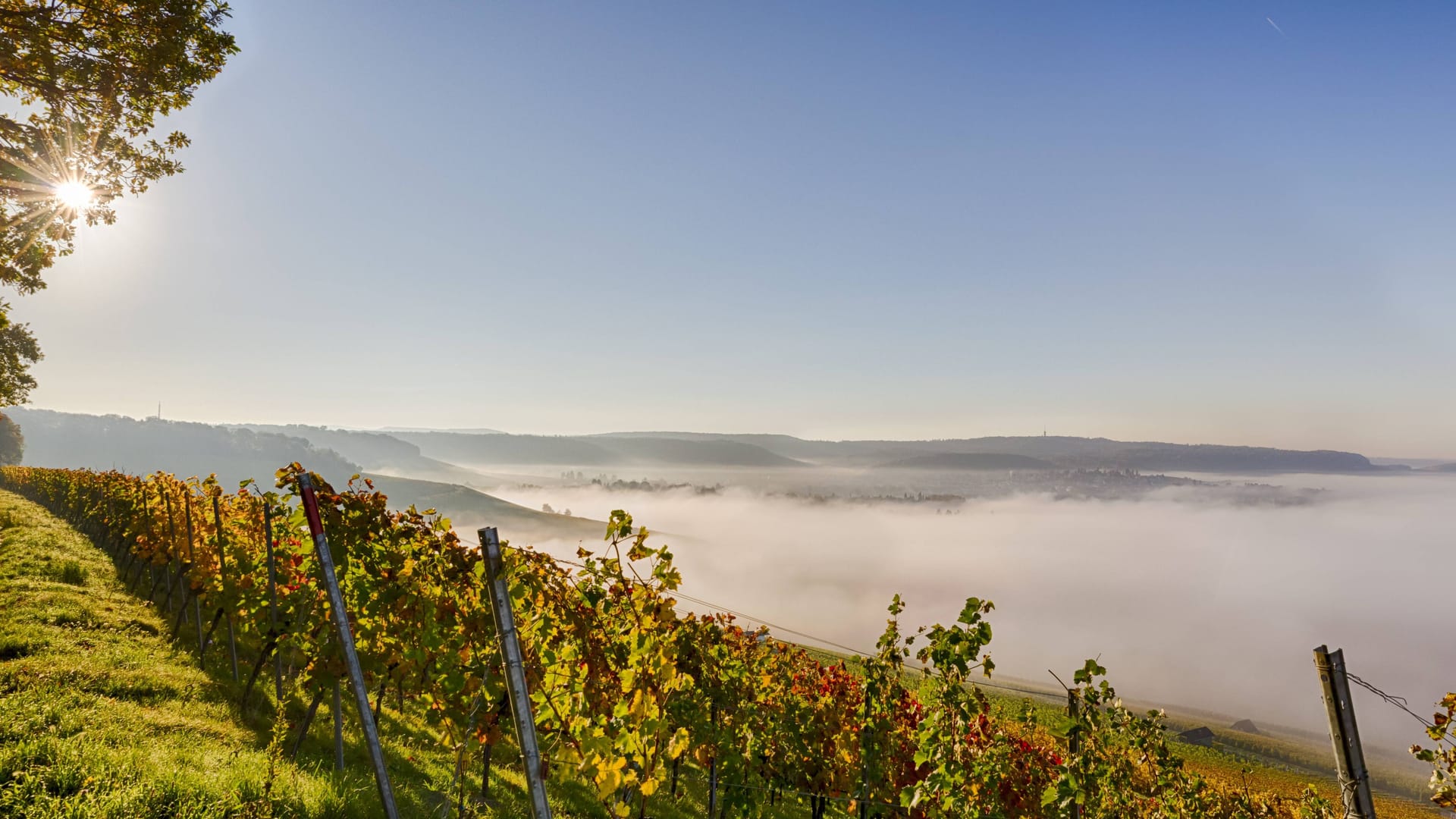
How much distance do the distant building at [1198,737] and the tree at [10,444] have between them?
497ft

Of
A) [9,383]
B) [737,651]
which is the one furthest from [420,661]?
[9,383]

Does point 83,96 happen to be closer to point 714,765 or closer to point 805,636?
point 714,765

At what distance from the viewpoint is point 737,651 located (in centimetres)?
1557

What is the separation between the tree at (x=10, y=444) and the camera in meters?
93.8

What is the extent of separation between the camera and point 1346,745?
4.63 metres

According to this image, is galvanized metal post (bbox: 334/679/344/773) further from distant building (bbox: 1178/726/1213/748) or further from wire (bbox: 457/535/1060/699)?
distant building (bbox: 1178/726/1213/748)

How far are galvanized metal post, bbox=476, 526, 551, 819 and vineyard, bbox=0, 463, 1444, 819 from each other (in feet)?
1.83

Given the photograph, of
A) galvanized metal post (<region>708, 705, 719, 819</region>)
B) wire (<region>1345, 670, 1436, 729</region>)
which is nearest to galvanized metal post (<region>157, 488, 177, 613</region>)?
galvanized metal post (<region>708, 705, 719, 819</region>)

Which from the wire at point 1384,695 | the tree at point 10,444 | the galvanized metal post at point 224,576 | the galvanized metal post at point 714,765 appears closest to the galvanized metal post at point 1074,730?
the wire at point 1384,695

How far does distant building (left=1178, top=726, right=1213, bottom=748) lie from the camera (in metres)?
63.6

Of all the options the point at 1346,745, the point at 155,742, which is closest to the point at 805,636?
the point at 155,742

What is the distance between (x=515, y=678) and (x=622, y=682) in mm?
1179

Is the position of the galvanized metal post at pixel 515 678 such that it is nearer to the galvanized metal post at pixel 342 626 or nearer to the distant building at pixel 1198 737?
the galvanized metal post at pixel 342 626

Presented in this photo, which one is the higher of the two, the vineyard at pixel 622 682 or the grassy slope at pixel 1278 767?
the vineyard at pixel 622 682
